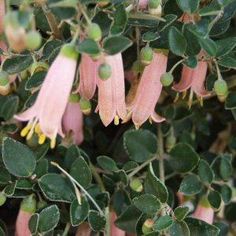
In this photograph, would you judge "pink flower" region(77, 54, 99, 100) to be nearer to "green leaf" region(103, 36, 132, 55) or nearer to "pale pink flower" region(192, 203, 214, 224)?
"green leaf" region(103, 36, 132, 55)

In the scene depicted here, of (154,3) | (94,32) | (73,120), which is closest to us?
(94,32)

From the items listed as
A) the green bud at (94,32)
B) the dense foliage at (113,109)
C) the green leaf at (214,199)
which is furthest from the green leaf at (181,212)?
the green bud at (94,32)

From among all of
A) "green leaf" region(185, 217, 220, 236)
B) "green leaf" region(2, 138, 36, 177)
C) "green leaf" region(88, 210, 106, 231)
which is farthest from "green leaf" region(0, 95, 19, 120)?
"green leaf" region(185, 217, 220, 236)

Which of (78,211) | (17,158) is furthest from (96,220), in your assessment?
(17,158)

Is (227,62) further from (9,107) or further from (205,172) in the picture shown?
(9,107)

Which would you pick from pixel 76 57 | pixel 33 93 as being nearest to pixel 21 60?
pixel 33 93
